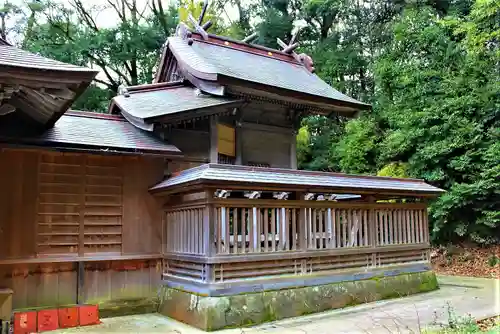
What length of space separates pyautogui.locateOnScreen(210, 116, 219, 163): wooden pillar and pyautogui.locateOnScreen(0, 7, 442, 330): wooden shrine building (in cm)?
3

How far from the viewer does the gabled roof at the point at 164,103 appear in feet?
30.5

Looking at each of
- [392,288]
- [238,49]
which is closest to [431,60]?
[238,49]

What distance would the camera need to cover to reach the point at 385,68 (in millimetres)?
18547

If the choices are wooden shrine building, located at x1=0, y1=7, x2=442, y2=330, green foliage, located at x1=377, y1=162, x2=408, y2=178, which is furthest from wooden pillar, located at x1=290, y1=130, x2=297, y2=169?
green foliage, located at x1=377, y1=162, x2=408, y2=178

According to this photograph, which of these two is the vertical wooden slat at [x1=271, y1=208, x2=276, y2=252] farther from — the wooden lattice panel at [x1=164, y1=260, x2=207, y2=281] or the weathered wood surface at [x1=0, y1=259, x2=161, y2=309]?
the weathered wood surface at [x1=0, y1=259, x2=161, y2=309]

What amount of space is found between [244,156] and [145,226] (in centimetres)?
341

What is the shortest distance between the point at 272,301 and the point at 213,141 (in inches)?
159

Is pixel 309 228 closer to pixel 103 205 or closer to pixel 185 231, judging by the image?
pixel 185 231

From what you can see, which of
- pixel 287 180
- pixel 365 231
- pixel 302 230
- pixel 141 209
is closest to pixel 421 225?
pixel 365 231

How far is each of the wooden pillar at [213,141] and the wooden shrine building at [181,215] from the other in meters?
0.03

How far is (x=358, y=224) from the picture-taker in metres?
9.77

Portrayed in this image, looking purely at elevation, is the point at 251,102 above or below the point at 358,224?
above

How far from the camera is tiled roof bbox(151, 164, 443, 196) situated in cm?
758

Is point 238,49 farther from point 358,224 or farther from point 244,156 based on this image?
point 358,224
